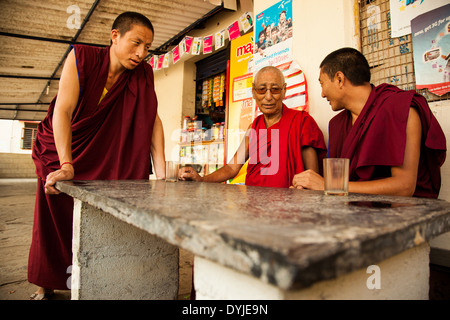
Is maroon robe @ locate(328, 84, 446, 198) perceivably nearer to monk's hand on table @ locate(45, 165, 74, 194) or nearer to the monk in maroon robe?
the monk in maroon robe

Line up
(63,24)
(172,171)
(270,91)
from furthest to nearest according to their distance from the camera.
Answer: (63,24)
(270,91)
(172,171)

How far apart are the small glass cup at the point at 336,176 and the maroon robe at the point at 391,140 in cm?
51

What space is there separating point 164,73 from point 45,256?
4.80 metres

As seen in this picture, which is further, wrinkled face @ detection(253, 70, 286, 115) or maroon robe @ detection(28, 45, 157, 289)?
wrinkled face @ detection(253, 70, 286, 115)

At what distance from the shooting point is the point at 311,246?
13.3 inches

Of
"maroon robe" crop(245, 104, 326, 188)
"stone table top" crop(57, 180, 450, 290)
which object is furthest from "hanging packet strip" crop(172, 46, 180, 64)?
"stone table top" crop(57, 180, 450, 290)

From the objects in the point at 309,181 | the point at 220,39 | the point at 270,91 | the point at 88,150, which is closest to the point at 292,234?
the point at 309,181

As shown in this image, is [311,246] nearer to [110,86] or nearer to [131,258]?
[131,258]

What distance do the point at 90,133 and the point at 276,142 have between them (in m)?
1.24

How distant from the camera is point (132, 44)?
173 cm

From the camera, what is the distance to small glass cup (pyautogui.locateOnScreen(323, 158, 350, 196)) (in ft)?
3.13

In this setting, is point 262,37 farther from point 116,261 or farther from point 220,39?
point 116,261

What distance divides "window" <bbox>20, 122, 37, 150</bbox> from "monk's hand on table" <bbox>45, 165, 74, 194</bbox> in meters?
16.7
